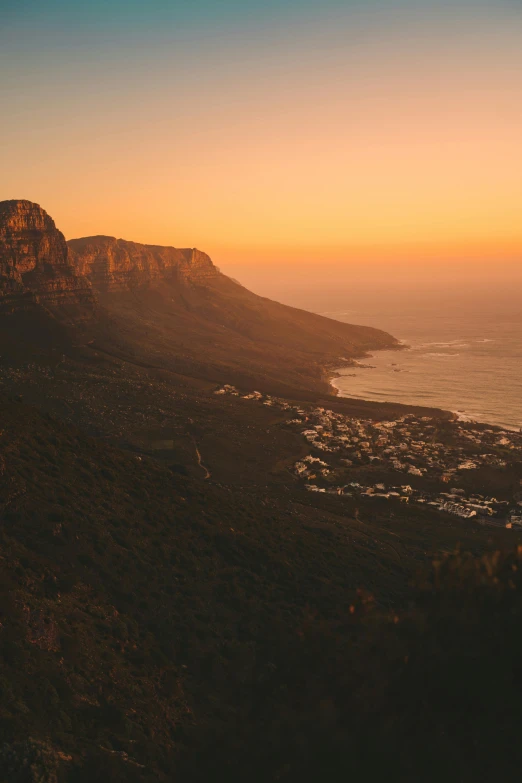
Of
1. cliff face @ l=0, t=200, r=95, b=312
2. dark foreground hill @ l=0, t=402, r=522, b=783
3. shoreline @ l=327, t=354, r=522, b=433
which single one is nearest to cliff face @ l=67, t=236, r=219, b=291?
cliff face @ l=0, t=200, r=95, b=312

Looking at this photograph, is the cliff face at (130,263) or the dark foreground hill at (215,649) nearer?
the dark foreground hill at (215,649)

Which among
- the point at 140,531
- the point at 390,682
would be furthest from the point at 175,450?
the point at 390,682

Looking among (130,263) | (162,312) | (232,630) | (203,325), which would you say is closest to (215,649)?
(232,630)

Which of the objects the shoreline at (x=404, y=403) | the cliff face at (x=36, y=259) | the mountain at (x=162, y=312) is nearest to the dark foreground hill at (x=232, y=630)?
the shoreline at (x=404, y=403)

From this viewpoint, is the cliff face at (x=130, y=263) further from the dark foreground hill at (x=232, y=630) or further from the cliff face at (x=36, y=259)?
the dark foreground hill at (x=232, y=630)

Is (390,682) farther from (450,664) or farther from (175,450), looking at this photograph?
(175,450)

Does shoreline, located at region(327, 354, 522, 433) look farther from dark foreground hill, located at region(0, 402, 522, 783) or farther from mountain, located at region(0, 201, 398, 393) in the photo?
dark foreground hill, located at region(0, 402, 522, 783)
